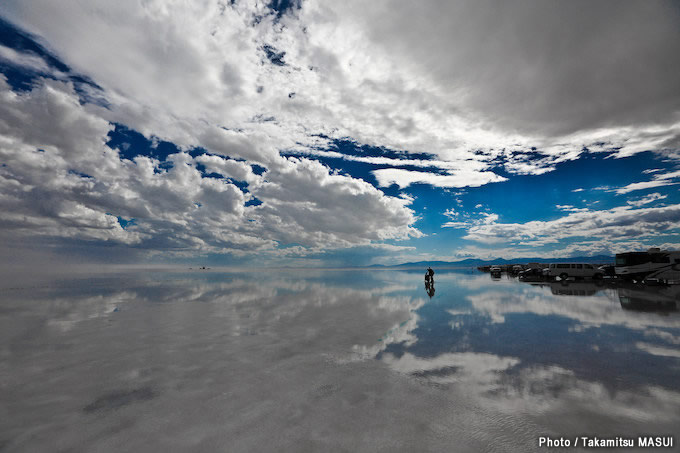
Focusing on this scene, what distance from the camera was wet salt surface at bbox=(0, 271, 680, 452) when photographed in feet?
18.5

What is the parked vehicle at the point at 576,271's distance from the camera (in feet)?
145

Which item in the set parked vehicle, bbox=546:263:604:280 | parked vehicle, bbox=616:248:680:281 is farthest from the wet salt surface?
parked vehicle, bbox=546:263:604:280

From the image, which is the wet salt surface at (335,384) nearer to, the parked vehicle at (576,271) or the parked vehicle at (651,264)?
the parked vehicle at (651,264)

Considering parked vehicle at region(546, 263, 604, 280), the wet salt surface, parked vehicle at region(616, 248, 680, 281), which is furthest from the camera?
parked vehicle at region(546, 263, 604, 280)

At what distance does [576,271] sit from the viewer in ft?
148

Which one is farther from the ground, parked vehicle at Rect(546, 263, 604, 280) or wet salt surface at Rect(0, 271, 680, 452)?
parked vehicle at Rect(546, 263, 604, 280)

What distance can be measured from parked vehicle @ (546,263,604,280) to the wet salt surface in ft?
112

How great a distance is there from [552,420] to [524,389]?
1.63m

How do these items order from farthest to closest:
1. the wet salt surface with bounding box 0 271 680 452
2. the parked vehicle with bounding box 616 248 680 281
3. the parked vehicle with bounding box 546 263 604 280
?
the parked vehicle with bounding box 546 263 604 280
the parked vehicle with bounding box 616 248 680 281
the wet salt surface with bounding box 0 271 680 452

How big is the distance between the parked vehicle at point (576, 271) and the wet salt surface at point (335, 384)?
1339 inches

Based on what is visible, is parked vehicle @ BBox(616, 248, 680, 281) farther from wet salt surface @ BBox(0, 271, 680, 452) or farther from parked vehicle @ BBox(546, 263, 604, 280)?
wet salt surface @ BBox(0, 271, 680, 452)

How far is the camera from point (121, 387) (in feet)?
26.6

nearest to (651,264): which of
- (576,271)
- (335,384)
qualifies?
(576,271)

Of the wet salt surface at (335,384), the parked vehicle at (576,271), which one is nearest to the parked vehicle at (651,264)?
the parked vehicle at (576,271)
